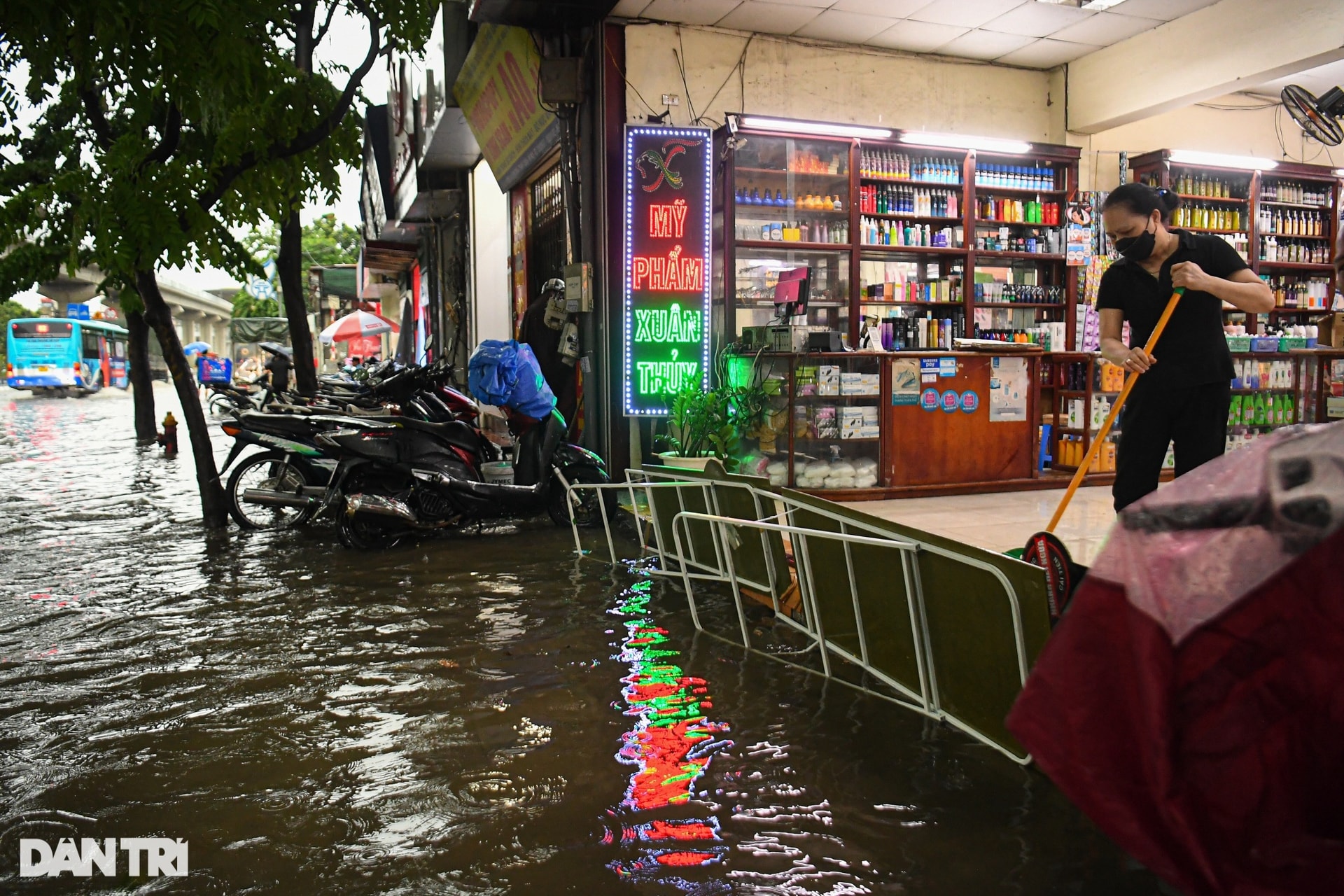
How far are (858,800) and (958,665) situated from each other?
564mm

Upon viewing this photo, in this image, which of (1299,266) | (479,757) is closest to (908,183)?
→ (1299,266)

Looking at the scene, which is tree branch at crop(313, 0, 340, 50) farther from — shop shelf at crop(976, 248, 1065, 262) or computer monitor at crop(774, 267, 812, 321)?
shop shelf at crop(976, 248, 1065, 262)

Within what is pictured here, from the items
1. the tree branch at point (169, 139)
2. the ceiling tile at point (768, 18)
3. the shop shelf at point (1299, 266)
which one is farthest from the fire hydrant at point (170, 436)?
the shop shelf at point (1299, 266)

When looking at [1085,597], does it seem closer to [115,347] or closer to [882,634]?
[882,634]

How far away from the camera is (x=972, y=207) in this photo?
32.2 feet

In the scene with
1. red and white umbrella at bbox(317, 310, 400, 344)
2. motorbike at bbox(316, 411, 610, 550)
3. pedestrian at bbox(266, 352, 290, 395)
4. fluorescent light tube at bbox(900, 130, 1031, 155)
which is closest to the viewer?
motorbike at bbox(316, 411, 610, 550)

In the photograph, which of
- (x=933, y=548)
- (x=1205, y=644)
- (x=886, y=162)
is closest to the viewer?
(x=1205, y=644)

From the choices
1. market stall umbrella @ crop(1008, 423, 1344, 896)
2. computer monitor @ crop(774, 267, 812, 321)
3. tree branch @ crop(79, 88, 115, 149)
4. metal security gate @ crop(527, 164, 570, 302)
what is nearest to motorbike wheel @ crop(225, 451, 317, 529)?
A: metal security gate @ crop(527, 164, 570, 302)

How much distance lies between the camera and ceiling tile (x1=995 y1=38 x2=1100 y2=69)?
9.21 meters

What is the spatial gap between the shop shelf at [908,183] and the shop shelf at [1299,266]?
4188 millimetres

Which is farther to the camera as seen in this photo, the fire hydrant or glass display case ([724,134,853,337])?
the fire hydrant

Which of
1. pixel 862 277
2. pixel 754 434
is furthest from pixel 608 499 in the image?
pixel 862 277

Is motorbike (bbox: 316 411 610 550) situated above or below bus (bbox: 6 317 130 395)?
below

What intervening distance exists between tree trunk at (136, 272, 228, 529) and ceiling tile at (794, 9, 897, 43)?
606cm
